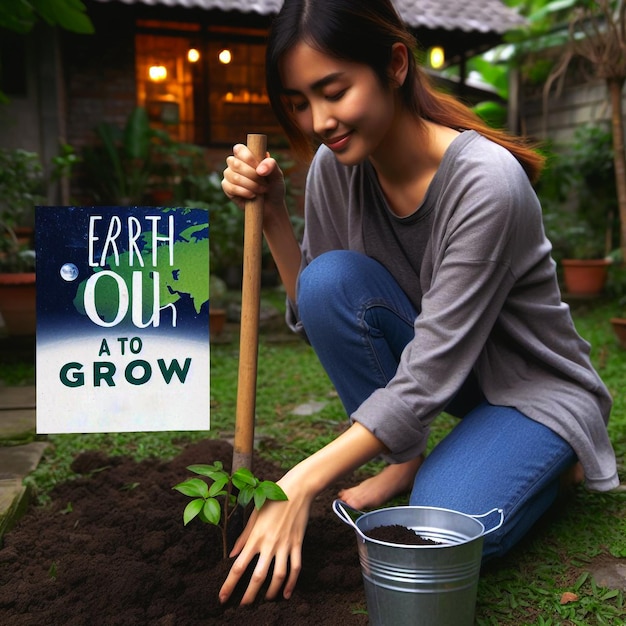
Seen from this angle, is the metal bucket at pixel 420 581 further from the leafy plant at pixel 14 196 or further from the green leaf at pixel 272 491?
the leafy plant at pixel 14 196

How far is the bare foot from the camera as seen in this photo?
2.04 meters

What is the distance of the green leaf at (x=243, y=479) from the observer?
1452 millimetres

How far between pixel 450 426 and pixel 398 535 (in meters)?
1.46

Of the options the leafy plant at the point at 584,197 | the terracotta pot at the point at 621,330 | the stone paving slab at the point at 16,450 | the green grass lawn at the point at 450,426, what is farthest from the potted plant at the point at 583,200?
the stone paving slab at the point at 16,450

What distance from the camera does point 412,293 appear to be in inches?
81.2

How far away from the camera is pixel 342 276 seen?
1920mm

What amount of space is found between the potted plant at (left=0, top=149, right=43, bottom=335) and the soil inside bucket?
9.80 feet

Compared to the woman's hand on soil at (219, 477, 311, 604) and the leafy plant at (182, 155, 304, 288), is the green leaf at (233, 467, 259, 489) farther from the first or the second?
the leafy plant at (182, 155, 304, 288)

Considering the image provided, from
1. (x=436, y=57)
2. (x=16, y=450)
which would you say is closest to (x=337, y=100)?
(x=16, y=450)

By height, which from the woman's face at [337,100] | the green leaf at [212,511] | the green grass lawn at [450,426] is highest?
the woman's face at [337,100]

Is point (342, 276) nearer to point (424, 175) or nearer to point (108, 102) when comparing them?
point (424, 175)

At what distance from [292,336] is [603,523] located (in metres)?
3.05

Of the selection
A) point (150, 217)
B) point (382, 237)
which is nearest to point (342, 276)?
point (382, 237)

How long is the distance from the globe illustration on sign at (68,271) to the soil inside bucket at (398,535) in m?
0.83
